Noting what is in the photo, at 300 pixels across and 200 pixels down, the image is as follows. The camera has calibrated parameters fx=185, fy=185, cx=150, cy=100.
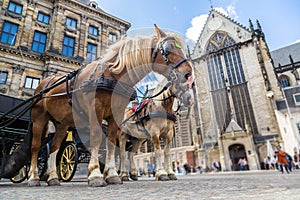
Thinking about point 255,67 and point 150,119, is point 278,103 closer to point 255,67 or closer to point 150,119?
point 255,67

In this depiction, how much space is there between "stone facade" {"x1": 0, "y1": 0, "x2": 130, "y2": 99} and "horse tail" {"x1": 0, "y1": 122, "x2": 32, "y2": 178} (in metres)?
10.8

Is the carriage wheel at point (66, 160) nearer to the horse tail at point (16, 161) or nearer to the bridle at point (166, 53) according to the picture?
the horse tail at point (16, 161)

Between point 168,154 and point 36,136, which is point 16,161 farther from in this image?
point 168,154

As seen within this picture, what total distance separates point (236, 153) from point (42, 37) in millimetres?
24850

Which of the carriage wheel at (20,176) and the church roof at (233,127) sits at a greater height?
the church roof at (233,127)

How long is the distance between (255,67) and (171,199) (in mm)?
30314

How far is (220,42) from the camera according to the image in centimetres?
3098

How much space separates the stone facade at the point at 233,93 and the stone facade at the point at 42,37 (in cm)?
1851

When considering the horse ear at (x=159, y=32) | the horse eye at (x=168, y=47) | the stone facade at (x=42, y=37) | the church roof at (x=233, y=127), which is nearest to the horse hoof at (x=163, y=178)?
the horse eye at (x=168, y=47)

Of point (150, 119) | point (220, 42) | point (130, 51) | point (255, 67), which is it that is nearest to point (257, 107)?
point (255, 67)

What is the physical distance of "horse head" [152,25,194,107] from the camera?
2.50 metres

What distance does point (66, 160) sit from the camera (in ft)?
14.0

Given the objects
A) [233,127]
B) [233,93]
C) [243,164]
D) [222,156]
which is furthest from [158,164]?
[233,93]

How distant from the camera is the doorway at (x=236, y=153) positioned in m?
23.7
